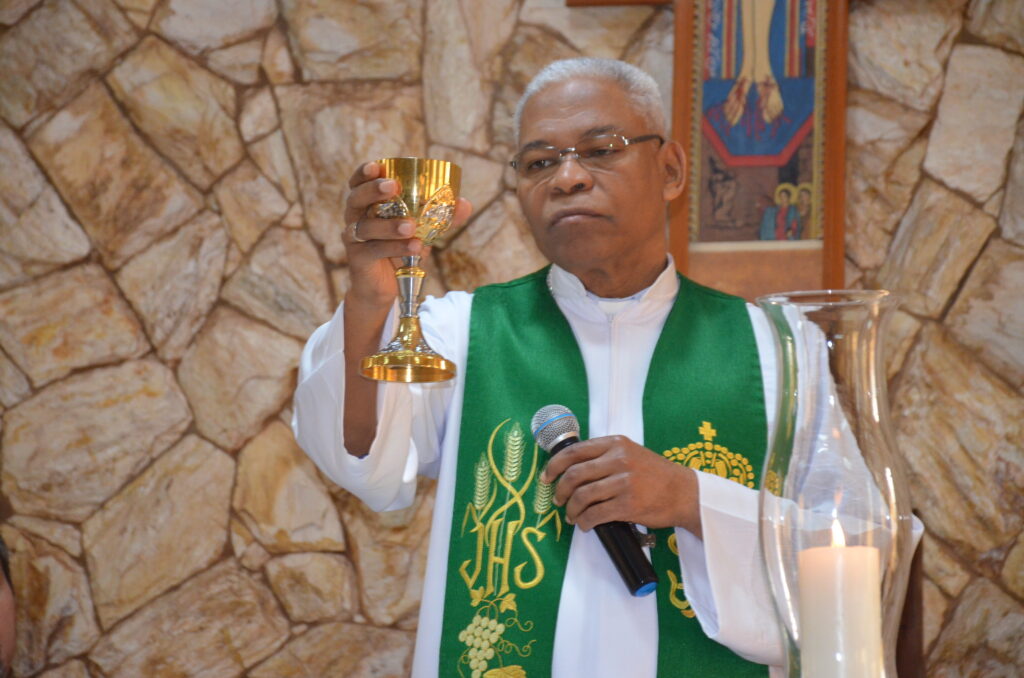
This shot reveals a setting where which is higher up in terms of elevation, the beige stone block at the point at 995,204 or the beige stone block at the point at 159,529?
the beige stone block at the point at 995,204

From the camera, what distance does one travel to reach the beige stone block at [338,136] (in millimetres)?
3871

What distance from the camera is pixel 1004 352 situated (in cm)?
349

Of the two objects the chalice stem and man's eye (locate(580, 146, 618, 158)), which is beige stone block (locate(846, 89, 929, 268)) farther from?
the chalice stem

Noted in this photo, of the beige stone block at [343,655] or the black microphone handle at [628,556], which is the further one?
the beige stone block at [343,655]

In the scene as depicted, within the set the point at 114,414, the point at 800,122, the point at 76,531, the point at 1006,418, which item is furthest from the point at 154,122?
the point at 1006,418

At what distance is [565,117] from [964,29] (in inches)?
76.0

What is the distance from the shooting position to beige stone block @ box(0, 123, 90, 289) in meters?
3.88

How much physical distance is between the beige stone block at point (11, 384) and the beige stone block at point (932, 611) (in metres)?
3.03

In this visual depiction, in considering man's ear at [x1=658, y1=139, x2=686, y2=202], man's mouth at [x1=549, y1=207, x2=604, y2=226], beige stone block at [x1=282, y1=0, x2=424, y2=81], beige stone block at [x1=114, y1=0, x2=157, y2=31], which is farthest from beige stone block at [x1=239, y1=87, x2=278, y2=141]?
man's mouth at [x1=549, y1=207, x2=604, y2=226]

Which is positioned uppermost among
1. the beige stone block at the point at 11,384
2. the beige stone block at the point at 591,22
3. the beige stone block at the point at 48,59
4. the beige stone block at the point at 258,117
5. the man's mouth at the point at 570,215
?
the beige stone block at the point at 591,22

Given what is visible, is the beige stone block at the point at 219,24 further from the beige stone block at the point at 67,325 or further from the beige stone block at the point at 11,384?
the beige stone block at the point at 11,384

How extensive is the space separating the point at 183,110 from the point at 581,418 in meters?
2.29

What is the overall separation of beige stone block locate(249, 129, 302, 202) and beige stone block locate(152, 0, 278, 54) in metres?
0.38

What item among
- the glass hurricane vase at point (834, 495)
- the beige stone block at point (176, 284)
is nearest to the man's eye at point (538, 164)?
the glass hurricane vase at point (834, 495)
